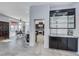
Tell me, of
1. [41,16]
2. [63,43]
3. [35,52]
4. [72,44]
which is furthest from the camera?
[41,16]

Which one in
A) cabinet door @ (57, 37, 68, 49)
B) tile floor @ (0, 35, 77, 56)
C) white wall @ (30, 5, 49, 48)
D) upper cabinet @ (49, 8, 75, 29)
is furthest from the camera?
white wall @ (30, 5, 49, 48)

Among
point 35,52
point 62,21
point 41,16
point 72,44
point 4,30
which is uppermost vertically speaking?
point 41,16

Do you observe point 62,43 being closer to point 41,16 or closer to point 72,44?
point 72,44

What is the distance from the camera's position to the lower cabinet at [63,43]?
20.1ft

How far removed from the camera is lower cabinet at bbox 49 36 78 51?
6.12 metres

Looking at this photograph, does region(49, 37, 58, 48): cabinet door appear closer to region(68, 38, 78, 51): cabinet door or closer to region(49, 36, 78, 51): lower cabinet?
region(49, 36, 78, 51): lower cabinet

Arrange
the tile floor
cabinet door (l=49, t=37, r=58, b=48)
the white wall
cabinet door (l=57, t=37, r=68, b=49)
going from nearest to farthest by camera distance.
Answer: the tile floor → cabinet door (l=57, t=37, r=68, b=49) → cabinet door (l=49, t=37, r=58, b=48) → the white wall

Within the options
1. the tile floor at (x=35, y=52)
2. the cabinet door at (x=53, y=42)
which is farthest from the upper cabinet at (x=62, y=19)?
the tile floor at (x=35, y=52)

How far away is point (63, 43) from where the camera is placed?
6418mm

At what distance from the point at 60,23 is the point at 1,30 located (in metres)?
6.54

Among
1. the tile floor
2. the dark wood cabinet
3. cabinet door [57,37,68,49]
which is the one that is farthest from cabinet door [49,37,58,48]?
the dark wood cabinet

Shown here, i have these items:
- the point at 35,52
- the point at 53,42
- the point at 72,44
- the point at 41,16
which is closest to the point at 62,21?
the point at 41,16

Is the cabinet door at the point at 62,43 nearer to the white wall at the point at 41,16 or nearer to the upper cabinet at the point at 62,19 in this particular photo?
the white wall at the point at 41,16

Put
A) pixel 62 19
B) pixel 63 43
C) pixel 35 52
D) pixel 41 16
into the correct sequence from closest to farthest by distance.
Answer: pixel 35 52 < pixel 63 43 < pixel 62 19 < pixel 41 16
